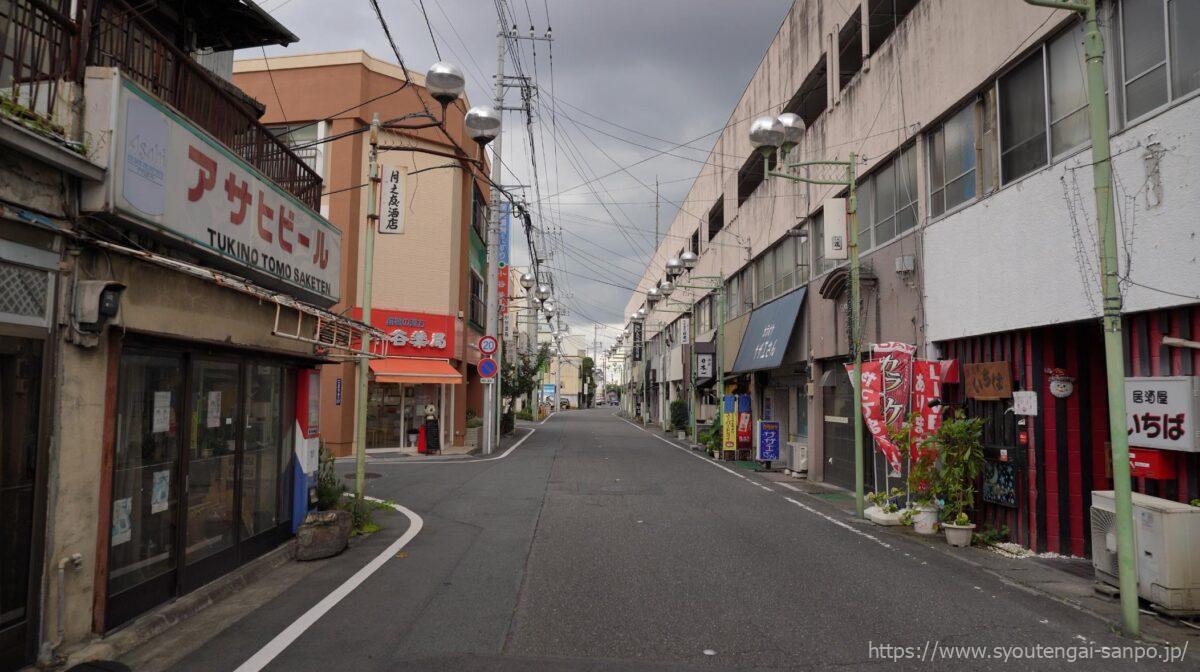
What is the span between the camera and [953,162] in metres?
11.6

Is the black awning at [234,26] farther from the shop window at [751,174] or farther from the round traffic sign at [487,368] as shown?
A: the shop window at [751,174]

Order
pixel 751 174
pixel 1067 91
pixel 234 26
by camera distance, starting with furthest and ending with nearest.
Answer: pixel 751 174 → pixel 234 26 → pixel 1067 91

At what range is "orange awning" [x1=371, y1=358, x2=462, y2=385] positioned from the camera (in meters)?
23.5

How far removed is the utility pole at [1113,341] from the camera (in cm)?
573

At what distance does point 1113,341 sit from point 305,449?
29.1ft

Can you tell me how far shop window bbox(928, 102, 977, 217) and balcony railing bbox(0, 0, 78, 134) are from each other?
1110cm

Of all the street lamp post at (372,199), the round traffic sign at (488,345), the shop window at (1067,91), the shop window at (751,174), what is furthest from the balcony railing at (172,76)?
the shop window at (751,174)

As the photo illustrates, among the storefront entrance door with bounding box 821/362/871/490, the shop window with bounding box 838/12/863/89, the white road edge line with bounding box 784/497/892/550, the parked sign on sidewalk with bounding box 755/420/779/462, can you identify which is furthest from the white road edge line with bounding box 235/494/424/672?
the shop window with bounding box 838/12/863/89

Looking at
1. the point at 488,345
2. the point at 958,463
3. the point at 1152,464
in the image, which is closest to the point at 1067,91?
the point at 1152,464

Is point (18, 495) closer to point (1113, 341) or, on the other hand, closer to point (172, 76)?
point (172, 76)

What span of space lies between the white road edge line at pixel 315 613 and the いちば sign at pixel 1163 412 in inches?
312

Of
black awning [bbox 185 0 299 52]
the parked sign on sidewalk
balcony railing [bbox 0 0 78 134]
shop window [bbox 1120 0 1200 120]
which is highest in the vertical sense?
black awning [bbox 185 0 299 52]

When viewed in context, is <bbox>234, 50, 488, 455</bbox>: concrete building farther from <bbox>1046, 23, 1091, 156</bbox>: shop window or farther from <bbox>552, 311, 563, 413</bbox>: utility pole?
<bbox>552, 311, 563, 413</bbox>: utility pole

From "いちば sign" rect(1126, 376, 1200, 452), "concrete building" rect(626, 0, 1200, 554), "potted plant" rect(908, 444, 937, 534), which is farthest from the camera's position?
"potted plant" rect(908, 444, 937, 534)
